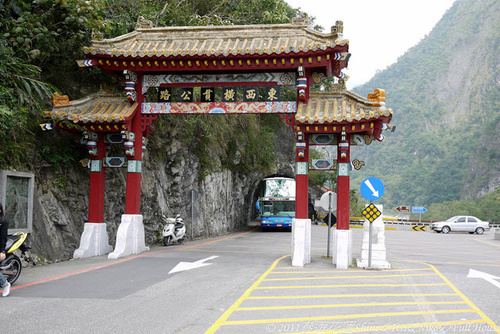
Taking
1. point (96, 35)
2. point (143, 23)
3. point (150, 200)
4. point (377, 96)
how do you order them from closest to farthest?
point (377, 96) < point (96, 35) < point (143, 23) < point (150, 200)

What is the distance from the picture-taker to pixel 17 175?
1136cm

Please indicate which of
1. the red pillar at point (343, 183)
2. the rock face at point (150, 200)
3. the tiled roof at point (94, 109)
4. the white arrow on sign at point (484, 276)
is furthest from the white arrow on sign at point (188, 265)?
the white arrow on sign at point (484, 276)

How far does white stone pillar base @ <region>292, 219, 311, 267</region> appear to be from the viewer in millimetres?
11938

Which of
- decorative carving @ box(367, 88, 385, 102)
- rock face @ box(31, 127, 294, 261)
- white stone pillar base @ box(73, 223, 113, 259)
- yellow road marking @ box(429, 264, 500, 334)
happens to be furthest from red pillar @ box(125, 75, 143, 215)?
yellow road marking @ box(429, 264, 500, 334)

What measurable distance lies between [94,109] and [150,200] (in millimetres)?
5435

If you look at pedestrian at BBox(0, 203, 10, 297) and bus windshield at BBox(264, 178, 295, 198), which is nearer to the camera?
pedestrian at BBox(0, 203, 10, 297)

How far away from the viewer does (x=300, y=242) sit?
12.0m

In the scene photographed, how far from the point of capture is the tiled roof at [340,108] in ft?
38.1

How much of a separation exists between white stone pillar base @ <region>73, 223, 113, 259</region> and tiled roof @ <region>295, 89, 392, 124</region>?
22.8 ft

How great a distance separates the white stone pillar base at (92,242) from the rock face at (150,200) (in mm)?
709

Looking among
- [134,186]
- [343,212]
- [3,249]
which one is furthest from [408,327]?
[134,186]

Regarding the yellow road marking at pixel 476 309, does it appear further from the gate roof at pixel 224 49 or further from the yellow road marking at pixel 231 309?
the gate roof at pixel 224 49

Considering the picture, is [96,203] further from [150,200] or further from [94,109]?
[150,200]

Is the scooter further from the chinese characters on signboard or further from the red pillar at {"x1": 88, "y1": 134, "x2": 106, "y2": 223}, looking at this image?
the chinese characters on signboard
